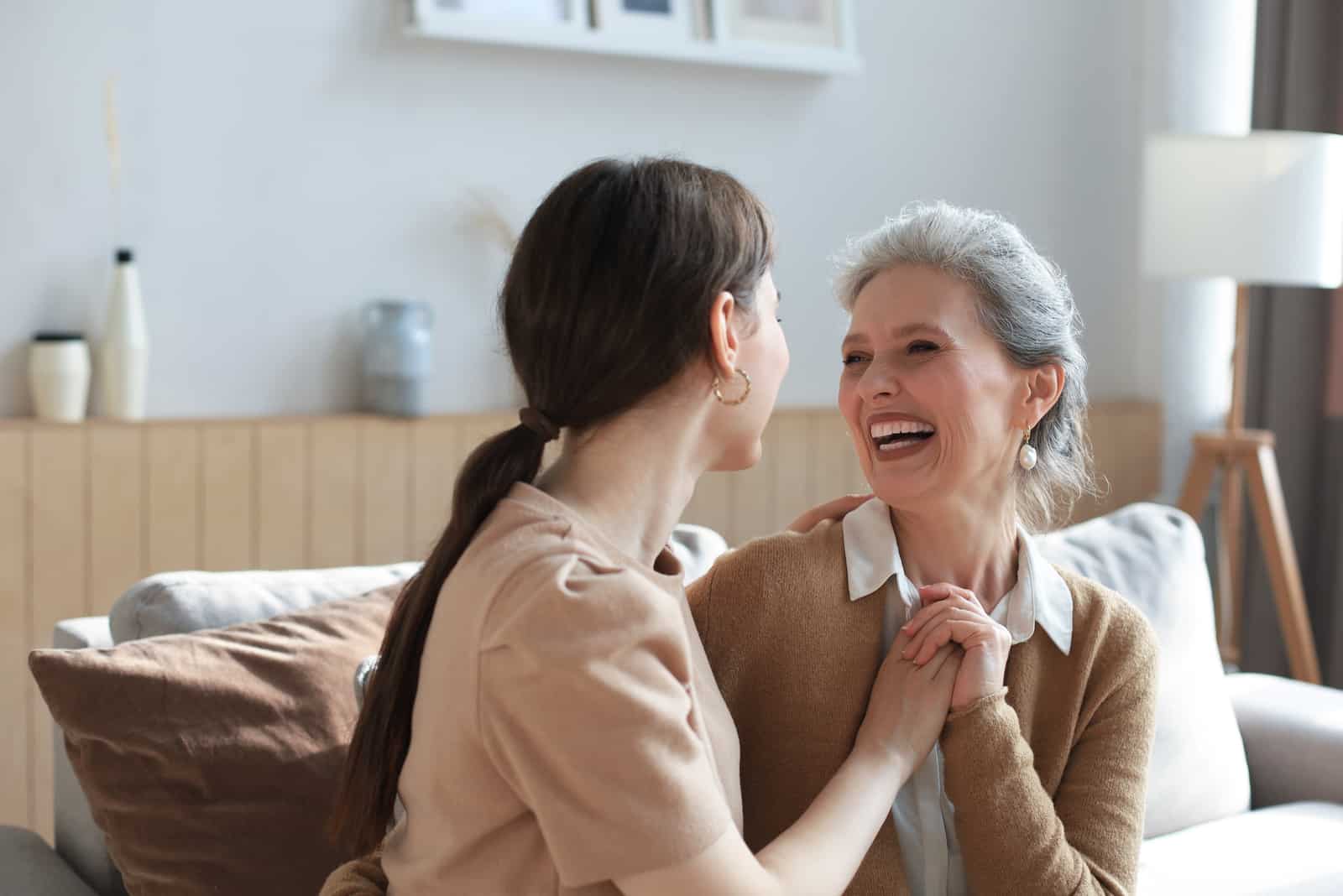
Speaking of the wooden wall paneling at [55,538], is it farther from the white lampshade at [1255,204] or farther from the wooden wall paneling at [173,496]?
the white lampshade at [1255,204]

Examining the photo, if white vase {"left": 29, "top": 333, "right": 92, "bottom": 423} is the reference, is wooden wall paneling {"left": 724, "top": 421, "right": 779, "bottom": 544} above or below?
below

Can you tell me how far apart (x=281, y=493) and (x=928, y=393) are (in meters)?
1.91

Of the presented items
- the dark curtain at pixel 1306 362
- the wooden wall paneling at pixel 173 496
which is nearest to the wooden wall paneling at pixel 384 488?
the wooden wall paneling at pixel 173 496

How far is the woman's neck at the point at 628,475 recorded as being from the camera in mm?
1238

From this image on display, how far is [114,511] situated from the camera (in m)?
2.98

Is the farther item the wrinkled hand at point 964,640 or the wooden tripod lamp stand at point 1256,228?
the wooden tripod lamp stand at point 1256,228

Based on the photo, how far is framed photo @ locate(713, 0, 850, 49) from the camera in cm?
362

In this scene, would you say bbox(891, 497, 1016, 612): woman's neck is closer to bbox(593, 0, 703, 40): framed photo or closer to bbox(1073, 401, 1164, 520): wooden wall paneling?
bbox(593, 0, 703, 40): framed photo

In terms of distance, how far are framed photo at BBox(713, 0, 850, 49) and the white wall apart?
0.39ft

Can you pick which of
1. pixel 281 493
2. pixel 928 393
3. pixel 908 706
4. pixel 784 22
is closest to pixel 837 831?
pixel 908 706

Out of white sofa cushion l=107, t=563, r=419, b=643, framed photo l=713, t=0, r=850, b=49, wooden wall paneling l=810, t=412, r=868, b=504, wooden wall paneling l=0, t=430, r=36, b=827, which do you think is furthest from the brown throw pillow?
framed photo l=713, t=0, r=850, b=49

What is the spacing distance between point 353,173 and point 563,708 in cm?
246

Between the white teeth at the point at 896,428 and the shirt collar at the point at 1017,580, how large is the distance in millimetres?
108

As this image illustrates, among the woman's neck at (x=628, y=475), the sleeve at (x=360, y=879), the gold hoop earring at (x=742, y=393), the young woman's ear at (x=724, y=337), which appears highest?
the young woman's ear at (x=724, y=337)
